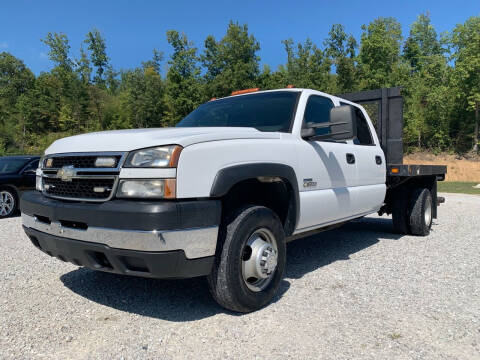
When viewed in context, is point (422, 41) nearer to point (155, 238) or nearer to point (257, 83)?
point (257, 83)

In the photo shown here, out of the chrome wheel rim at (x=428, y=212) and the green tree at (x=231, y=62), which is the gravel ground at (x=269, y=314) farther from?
the green tree at (x=231, y=62)

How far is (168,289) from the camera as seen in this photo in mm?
3688

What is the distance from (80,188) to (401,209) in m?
5.11

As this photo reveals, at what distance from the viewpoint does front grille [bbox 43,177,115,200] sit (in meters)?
2.65

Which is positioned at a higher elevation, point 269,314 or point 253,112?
point 253,112

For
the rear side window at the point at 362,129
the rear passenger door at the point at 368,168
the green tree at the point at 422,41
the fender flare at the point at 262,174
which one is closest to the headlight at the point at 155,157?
the fender flare at the point at 262,174

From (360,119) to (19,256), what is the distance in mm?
4938

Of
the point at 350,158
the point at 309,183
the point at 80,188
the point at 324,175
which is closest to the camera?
the point at 80,188

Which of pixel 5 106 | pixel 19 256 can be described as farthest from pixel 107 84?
pixel 19 256

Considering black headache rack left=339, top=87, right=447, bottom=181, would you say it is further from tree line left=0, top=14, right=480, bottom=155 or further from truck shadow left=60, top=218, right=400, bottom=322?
tree line left=0, top=14, right=480, bottom=155

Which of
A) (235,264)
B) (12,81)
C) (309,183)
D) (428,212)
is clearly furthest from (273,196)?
(12,81)

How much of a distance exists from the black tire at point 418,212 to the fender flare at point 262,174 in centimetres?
345

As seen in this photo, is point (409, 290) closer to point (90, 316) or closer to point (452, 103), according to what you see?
point (90, 316)

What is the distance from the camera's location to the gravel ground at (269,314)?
247 cm
